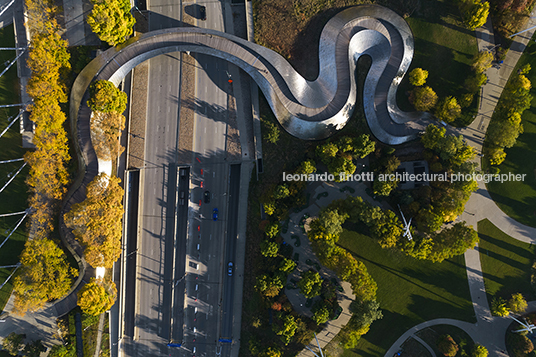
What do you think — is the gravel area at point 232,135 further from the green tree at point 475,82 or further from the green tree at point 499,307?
the green tree at point 499,307

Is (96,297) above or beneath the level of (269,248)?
beneath

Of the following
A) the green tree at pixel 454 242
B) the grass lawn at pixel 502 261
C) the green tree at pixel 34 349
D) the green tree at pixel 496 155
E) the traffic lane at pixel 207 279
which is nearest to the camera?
the green tree at pixel 454 242

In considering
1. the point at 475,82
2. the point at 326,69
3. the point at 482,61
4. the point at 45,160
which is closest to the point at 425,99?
the point at 475,82

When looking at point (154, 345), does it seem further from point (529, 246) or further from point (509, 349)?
point (529, 246)

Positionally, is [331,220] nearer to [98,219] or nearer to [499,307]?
[499,307]

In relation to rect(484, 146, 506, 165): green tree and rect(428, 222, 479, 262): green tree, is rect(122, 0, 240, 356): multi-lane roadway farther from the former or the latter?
rect(484, 146, 506, 165): green tree

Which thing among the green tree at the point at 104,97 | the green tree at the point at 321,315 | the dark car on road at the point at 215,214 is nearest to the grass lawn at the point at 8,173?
the green tree at the point at 104,97

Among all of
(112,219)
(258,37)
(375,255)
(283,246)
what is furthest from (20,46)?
(375,255)
